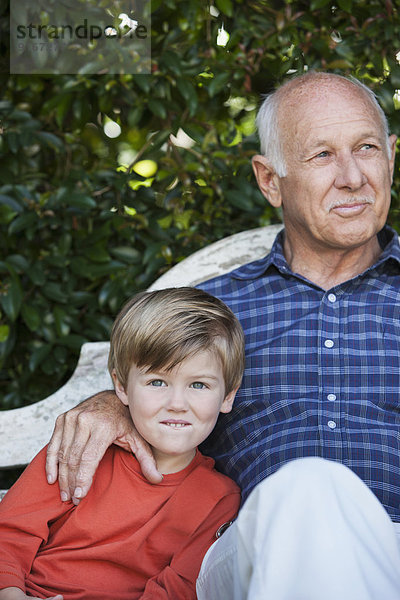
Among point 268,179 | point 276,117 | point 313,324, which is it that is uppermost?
point 276,117

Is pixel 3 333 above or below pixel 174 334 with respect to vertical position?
below

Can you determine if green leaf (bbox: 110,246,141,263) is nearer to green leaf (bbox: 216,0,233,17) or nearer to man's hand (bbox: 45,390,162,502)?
green leaf (bbox: 216,0,233,17)

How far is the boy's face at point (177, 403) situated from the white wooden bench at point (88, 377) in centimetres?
61

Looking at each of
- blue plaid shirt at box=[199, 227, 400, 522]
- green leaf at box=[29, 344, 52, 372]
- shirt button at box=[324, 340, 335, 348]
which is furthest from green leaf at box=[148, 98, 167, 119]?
shirt button at box=[324, 340, 335, 348]

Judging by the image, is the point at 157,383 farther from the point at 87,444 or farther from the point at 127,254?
the point at 127,254

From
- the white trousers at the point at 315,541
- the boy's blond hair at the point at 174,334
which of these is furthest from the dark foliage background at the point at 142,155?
the white trousers at the point at 315,541

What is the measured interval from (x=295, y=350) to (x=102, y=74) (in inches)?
57.8

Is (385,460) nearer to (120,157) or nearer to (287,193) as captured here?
(287,193)

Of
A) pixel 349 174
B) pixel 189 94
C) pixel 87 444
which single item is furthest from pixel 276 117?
pixel 87 444

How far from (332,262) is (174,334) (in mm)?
748

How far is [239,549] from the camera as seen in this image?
1.28m

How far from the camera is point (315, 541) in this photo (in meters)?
1.19

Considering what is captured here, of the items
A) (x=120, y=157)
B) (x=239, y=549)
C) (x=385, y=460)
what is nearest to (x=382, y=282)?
(x=385, y=460)

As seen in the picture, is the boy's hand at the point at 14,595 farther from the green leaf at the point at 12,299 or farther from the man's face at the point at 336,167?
the green leaf at the point at 12,299
